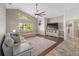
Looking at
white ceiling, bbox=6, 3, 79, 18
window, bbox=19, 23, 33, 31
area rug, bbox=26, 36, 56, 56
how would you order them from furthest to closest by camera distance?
area rug, bbox=26, 36, 56, 56
window, bbox=19, 23, 33, 31
white ceiling, bbox=6, 3, 79, 18

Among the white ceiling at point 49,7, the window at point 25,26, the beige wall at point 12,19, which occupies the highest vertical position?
the white ceiling at point 49,7

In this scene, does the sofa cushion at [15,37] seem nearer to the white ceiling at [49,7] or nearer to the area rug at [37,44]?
the area rug at [37,44]

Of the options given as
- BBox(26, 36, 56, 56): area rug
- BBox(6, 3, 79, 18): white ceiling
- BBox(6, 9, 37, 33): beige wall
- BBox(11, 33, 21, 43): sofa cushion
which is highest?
BBox(6, 3, 79, 18): white ceiling

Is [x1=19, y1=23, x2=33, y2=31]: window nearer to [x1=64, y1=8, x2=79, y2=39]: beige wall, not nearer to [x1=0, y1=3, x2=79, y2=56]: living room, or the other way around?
[x1=0, y1=3, x2=79, y2=56]: living room

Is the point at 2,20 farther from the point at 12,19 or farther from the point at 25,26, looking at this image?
the point at 25,26

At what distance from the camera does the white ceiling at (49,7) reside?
5.20ft

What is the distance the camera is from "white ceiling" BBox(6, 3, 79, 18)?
1.58 metres

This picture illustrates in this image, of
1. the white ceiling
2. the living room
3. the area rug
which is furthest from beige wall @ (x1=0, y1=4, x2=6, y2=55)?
the area rug

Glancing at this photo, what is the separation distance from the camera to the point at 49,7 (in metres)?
1.73

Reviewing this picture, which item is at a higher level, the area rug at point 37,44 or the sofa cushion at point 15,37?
the sofa cushion at point 15,37

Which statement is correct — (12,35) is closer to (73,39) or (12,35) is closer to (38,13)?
(38,13)

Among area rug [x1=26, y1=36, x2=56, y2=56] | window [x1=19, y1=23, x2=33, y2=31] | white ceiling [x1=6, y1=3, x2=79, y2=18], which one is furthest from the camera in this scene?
area rug [x1=26, y1=36, x2=56, y2=56]

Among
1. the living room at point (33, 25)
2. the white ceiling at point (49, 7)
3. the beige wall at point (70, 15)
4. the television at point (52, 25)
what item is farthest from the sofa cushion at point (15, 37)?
the beige wall at point (70, 15)

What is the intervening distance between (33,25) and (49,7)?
541mm
